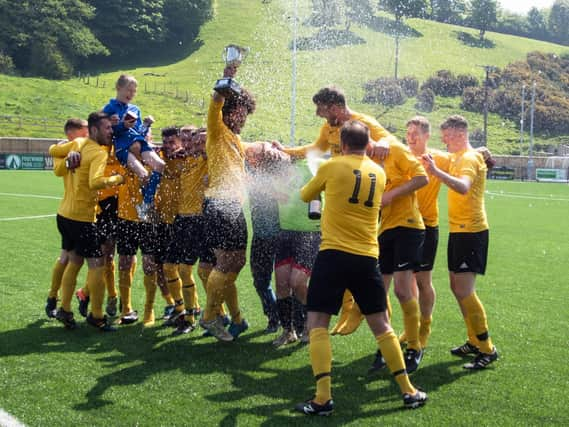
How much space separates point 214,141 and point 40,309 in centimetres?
343

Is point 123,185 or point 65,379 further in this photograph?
point 123,185

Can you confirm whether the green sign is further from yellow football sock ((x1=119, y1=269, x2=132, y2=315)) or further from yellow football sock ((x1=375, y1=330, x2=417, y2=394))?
yellow football sock ((x1=375, y1=330, x2=417, y2=394))

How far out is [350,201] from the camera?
4953mm

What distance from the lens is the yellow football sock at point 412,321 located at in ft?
19.6

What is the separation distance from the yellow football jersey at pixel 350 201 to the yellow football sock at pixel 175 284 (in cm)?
286

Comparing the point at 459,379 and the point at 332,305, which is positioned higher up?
the point at 332,305

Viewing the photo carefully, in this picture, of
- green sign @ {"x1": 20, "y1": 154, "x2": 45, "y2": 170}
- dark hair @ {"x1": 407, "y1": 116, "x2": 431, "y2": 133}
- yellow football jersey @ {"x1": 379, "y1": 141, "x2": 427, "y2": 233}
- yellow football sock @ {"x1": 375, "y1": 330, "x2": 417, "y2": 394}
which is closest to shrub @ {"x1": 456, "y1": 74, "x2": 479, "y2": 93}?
green sign @ {"x1": 20, "y1": 154, "x2": 45, "y2": 170}

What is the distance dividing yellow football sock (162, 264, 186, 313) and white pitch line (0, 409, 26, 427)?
9.19 feet

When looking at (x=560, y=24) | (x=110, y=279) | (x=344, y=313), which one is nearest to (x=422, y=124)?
(x=344, y=313)

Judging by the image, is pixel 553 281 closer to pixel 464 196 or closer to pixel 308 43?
pixel 464 196

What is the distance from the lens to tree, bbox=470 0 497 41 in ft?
363

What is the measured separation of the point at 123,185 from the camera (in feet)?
24.3

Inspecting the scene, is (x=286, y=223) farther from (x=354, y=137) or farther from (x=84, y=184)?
(x=84, y=184)

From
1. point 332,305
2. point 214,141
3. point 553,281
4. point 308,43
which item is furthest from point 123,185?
point 308,43
